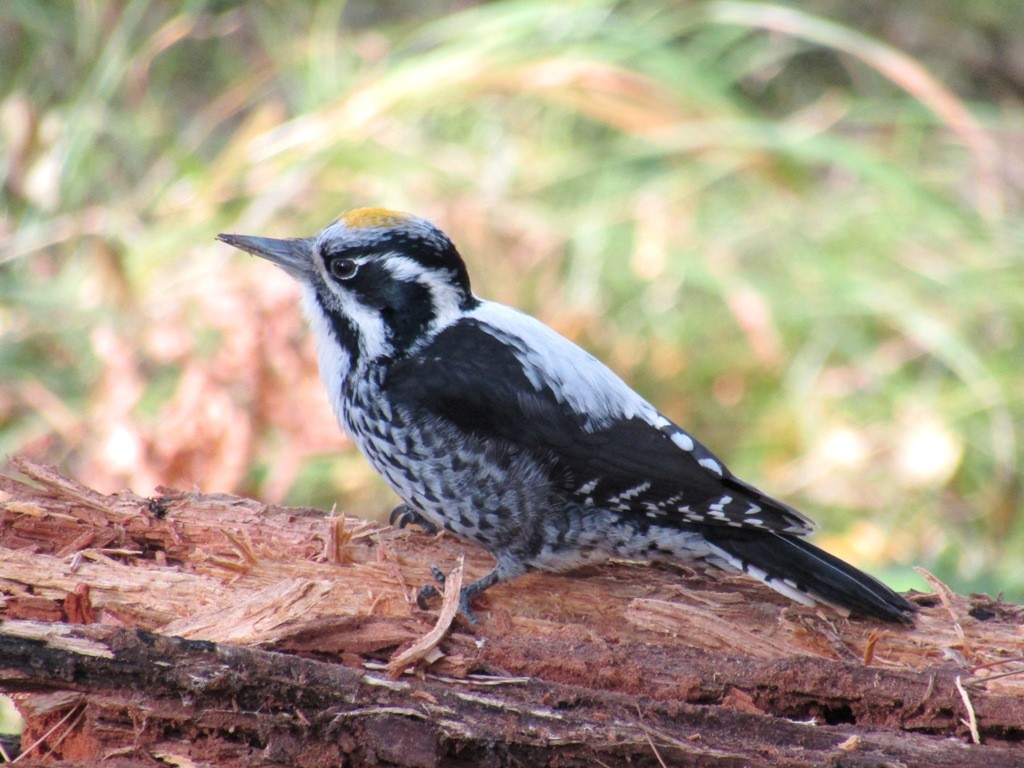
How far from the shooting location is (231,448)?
5.26 meters

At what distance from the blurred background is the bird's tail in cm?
207

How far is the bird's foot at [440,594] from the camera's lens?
112 inches

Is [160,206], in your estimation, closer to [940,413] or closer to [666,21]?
[666,21]

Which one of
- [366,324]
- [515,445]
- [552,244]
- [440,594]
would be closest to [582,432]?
[515,445]

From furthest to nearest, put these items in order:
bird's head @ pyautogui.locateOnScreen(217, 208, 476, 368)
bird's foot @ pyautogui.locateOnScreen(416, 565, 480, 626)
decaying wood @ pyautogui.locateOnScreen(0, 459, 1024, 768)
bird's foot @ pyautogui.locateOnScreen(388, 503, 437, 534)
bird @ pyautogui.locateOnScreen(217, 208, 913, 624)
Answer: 1. bird's foot @ pyautogui.locateOnScreen(388, 503, 437, 534)
2. bird's head @ pyautogui.locateOnScreen(217, 208, 476, 368)
3. bird @ pyautogui.locateOnScreen(217, 208, 913, 624)
4. bird's foot @ pyautogui.locateOnScreen(416, 565, 480, 626)
5. decaying wood @ pyautogui.locateOnScreen(0, 459, 1024, 768)

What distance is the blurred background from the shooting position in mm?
5539

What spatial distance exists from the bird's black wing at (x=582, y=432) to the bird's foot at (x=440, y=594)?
0.39m

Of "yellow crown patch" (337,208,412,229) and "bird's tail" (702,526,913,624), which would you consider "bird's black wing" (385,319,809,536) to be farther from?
"yellow crown patch" (337,208,412,229)

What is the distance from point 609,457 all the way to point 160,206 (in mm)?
3977

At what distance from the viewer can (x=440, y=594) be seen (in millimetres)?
2908

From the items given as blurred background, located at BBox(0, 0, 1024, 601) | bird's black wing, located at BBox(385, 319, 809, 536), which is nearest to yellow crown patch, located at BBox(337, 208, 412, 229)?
bird's black wing, located at BBox(385, 319, 809, 536)

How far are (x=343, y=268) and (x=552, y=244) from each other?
9.32 ft

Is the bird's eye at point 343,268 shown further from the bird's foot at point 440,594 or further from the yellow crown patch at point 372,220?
the bird's foot at point 440,594

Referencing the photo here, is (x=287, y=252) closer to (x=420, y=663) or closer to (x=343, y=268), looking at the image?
(x=343, y=268)
